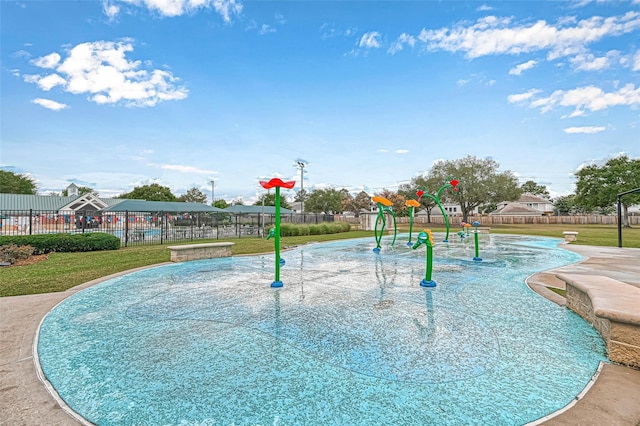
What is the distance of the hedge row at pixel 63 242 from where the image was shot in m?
10.6

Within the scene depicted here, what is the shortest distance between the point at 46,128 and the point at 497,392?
24768mm

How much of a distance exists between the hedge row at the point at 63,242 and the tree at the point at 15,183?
168ft

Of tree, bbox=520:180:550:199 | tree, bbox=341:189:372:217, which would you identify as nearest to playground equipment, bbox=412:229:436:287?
tree, bbox=341:189:372:217

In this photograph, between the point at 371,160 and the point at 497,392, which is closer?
the point at 497,392

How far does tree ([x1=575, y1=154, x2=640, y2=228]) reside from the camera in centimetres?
3097

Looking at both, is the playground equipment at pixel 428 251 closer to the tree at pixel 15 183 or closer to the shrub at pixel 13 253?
the shrub at pixel 13 253

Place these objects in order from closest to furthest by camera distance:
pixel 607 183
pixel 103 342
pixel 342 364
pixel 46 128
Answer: pixel 342 364 → pixel 103 342 → pixel 46 128 → pixel 607 183

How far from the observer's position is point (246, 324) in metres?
4.12

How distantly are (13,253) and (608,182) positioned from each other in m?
48.8

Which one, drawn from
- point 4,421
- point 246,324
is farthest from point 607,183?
point 4,421

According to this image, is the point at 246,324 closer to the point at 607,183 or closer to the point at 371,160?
the point at 371,160

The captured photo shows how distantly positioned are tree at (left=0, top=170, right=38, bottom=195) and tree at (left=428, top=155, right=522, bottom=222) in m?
67.3

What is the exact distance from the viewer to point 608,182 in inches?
1280

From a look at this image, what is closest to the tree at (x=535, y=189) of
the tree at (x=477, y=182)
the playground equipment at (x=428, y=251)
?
the tree at (x=477, y=182)
